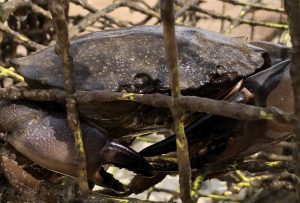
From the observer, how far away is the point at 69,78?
0.77 metres

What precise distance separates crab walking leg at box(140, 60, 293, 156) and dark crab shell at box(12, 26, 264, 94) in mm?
60

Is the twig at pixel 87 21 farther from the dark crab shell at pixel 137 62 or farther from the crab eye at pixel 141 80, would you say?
the crab eye at pixel 141 80

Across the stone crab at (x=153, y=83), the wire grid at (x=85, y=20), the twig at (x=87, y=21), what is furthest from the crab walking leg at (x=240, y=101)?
the twig at (x=87, y=21)

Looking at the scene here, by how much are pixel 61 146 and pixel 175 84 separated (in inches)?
9.3

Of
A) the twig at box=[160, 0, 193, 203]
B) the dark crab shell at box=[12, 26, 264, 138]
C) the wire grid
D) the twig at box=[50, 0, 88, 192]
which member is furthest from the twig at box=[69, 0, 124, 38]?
the twig at box=[160, 0, 193, 203]

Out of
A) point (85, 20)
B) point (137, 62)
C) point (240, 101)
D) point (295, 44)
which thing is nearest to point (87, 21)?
point (85, 20)

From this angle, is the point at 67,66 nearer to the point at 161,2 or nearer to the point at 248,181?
the point at 161,2

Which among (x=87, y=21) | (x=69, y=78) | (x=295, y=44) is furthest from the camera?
(x=87, y=21)

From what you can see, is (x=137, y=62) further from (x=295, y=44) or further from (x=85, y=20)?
(x=85, y=20)

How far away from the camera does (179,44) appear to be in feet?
3.31

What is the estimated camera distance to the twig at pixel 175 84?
Result: 2.13ft

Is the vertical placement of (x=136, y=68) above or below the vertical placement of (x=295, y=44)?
below

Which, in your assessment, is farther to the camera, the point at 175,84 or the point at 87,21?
the point at 87,21

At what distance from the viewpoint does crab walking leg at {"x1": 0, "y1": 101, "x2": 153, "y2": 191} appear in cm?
82
